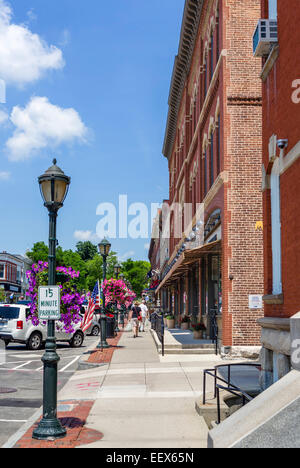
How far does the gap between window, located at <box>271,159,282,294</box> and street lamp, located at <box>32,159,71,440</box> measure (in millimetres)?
3916

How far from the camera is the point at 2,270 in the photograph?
364ft

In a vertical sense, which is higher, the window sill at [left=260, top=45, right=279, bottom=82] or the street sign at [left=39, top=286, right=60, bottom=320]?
the window sill at [left=260, top=45, right=279, bottom=82]

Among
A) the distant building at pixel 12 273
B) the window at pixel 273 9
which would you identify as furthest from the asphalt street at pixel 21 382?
the distant building at pixel 12 273

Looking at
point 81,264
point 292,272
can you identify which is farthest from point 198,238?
point 81,264

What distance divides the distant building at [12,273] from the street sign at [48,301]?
9792cm

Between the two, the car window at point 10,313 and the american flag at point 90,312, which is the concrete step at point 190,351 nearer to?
the american flag at point 90,312

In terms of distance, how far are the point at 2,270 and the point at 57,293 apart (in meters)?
106

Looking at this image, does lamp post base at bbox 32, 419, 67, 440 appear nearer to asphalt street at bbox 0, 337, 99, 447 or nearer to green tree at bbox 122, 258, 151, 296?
asphalt street at bbox 0, 337, 99, 447

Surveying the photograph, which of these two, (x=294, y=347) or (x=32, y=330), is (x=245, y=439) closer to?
(x=294, y=347)

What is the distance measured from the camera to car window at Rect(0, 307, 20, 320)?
Answer: 22.6m

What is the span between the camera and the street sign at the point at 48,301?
850cm

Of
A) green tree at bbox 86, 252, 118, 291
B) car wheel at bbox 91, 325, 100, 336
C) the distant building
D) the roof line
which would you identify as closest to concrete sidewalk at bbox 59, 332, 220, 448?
car wheel at bbox 91, 325, 100, 336
